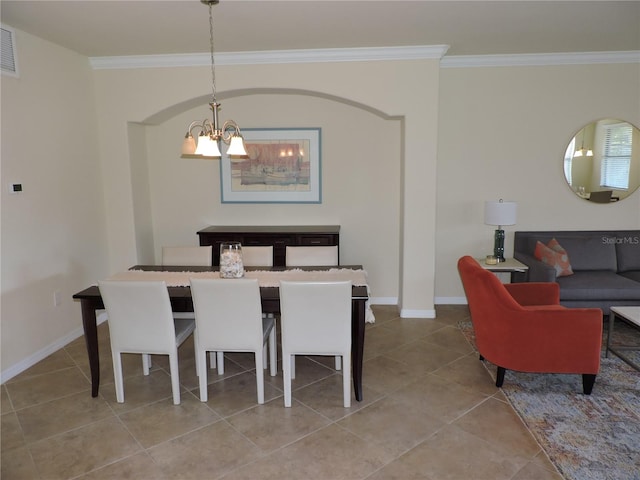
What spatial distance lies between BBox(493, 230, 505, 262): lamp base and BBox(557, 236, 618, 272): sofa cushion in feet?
2.18

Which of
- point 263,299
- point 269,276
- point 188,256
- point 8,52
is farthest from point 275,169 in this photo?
point 8,52

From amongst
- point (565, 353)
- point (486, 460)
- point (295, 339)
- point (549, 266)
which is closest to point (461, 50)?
point (549, 266)

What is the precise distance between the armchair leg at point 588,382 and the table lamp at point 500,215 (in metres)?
1.76

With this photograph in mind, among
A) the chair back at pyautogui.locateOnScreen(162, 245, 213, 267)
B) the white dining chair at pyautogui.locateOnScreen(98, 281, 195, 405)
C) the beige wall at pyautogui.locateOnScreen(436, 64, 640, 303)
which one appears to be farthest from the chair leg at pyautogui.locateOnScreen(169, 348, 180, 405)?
the beige wall at pyautogui.locateOnScreen(436, 64, 640, 303)

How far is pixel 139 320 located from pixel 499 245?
140 inches

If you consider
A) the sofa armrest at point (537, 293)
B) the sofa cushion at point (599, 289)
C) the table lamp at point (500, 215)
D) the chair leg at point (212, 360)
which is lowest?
the chair leg at point (212, 360)

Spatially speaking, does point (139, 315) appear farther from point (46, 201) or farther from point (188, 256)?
point (46, 201)

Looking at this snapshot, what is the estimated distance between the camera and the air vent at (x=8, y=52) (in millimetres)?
3572

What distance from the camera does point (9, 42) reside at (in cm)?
362

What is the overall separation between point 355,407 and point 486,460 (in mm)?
901

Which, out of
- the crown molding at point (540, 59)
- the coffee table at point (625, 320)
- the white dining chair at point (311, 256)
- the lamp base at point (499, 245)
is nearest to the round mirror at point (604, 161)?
the crown molding at point (540, 59)

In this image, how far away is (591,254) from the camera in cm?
492

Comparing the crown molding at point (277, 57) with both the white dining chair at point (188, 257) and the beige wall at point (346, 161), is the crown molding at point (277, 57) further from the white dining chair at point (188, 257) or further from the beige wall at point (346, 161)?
the white dining chair at point (188, 257)

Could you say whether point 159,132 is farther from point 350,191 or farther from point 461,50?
point 461,50
